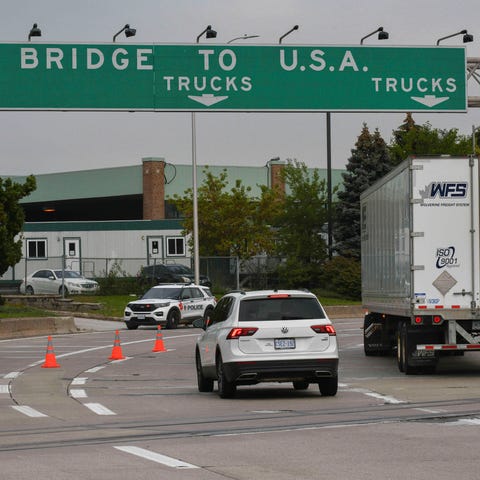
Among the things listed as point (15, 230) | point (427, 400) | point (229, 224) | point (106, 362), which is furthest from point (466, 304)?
point (229, 224)

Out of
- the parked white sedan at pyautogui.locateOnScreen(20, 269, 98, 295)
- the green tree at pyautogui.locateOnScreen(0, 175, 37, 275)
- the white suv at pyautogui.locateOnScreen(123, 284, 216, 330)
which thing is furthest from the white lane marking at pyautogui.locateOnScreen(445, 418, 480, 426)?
the parked white sedan at pyautogui.locateOnScreen(20, 269, 98, 295)

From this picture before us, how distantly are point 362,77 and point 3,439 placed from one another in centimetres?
1574

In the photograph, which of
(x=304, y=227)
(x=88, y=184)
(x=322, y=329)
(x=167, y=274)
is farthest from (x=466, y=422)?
(x=88, y=184)

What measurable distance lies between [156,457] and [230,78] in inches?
629

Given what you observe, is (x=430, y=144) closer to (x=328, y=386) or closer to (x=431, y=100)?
(x=431, y=100)

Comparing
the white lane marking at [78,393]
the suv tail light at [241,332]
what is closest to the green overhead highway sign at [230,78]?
the white lane marking at [78,393]

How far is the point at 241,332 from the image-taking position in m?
18.1

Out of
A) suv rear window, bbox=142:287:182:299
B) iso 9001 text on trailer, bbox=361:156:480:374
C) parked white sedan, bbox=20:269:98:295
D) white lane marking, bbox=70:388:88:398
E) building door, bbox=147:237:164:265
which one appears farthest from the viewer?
building door, bbox=147:237:164:265

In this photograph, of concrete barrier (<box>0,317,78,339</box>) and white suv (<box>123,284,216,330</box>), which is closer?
concrete barrier (<box>0,317,78,339</box>)

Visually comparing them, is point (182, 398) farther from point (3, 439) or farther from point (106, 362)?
point (106, 362)

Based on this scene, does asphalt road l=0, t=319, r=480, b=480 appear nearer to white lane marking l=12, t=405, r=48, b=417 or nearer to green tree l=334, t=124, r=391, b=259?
white lane marking l=12, t=405, r=48, b=417

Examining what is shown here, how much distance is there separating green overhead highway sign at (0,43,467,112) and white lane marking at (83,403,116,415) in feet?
31.9

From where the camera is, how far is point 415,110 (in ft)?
90.0

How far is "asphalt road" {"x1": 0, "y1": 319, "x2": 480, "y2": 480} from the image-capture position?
10.8 metres
